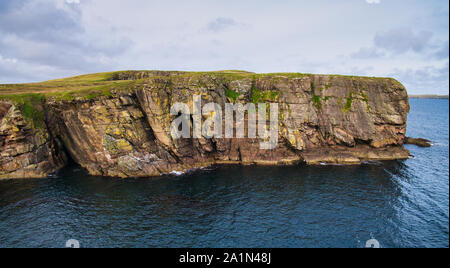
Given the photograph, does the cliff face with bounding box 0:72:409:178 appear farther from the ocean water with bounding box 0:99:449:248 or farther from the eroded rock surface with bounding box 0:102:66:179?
the ocean water with bounding box 0:99:449:248

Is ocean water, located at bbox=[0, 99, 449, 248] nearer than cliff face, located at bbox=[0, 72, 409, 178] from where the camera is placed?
Yes

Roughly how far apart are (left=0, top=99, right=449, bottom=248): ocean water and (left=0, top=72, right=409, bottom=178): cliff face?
19.7ft

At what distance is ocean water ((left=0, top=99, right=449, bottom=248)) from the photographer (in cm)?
3048

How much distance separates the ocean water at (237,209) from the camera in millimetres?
30484

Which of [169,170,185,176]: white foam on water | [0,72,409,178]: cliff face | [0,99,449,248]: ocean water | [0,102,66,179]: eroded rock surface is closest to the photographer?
[0,99,449,248]: ocean water

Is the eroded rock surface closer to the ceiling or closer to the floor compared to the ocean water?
closer to the ceiling

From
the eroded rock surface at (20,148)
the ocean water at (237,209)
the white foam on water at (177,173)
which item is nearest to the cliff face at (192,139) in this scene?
the eroded rock surface at (20,148)

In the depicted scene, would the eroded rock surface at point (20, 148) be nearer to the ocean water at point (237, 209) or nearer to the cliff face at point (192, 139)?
the cliff face at point (192, 139)

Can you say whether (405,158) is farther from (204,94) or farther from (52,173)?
(52,173)

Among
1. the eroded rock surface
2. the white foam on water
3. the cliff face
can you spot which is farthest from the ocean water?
the cliff face

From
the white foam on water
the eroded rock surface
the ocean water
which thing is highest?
the eroded rock surface

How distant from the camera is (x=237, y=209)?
3797cm
